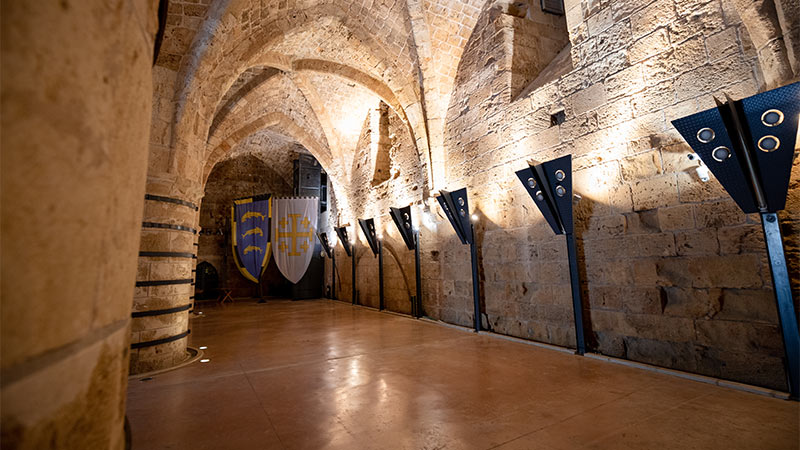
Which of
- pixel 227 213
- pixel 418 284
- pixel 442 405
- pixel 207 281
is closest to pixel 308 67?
pixel 418 284

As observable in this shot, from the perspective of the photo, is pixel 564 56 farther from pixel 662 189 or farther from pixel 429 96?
pixel 662 189

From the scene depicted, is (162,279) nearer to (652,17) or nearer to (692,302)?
(692,302)

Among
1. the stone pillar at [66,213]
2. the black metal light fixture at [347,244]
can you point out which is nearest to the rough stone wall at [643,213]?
the stone pillar at [66,213]

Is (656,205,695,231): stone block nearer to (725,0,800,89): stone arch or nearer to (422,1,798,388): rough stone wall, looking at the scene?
(422,1,798,388): rough stone wall

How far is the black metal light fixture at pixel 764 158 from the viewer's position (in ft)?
6.97

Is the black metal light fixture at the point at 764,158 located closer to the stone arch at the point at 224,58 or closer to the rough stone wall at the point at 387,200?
the stone arch at the point at 224,58

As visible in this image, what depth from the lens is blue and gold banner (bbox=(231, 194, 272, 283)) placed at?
9461mm

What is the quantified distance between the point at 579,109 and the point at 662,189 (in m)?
1.17

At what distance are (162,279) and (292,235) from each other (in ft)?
20.5

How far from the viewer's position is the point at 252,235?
959cm

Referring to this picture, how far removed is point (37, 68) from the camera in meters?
0.32

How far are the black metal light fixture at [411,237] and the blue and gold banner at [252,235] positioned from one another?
15.8 feet

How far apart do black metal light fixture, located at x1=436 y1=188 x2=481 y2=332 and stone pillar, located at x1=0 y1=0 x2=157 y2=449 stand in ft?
14.4

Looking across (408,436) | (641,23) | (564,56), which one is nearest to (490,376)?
(408,436)
